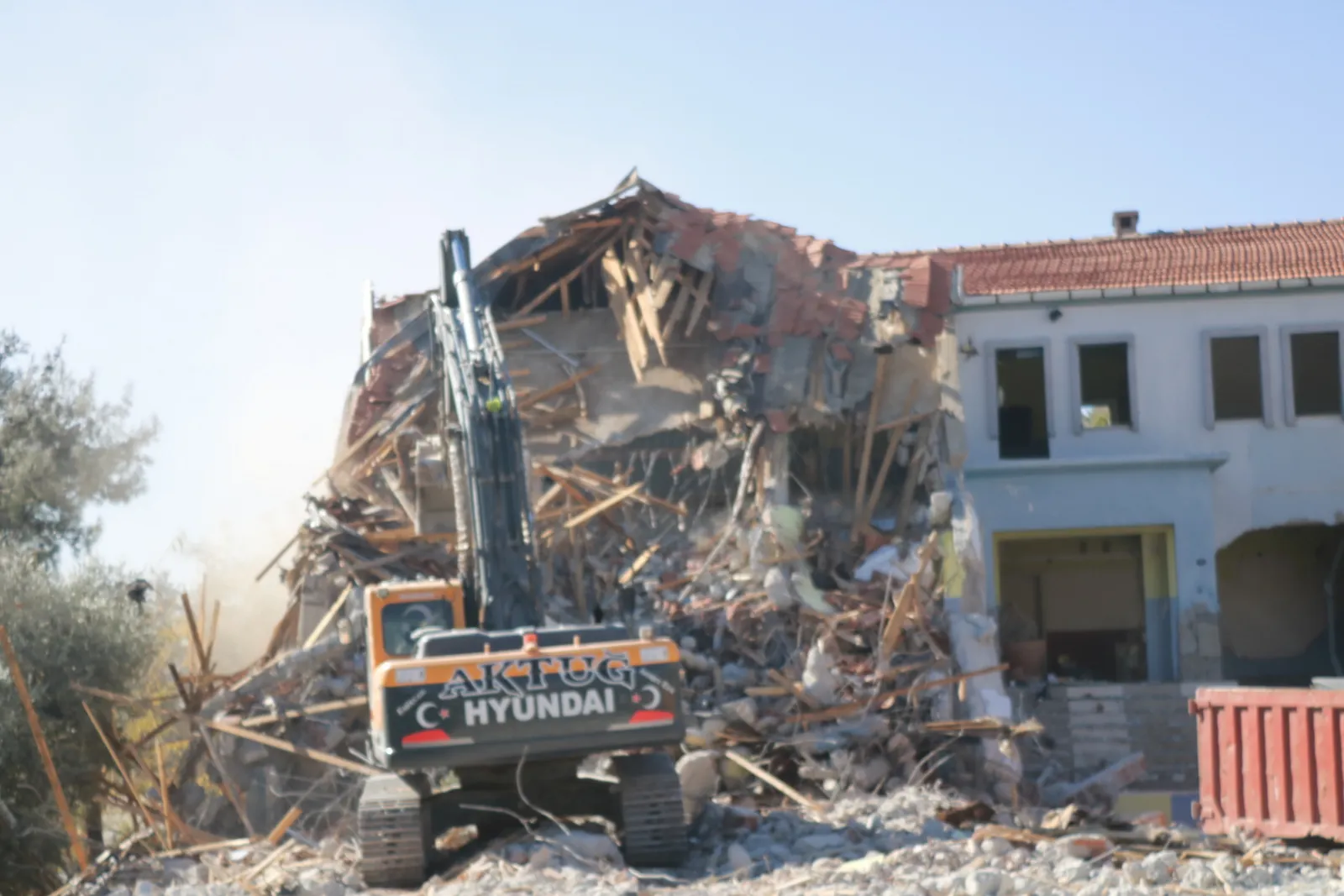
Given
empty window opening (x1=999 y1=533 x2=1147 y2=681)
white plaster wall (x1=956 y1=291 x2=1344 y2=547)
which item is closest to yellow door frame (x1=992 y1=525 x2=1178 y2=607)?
empty window opening (x1=999 y1=533 x2=1147 y2=681)

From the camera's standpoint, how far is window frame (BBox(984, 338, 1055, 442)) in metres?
27.1

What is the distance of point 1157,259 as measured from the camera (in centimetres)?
2984

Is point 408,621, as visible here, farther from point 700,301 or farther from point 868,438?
point 700,301

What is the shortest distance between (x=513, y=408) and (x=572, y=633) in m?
2.51

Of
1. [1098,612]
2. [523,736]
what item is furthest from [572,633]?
[1098,612]

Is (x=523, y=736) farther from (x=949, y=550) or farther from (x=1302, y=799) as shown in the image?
(x=949, y=550)

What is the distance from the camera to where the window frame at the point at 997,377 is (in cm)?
2714

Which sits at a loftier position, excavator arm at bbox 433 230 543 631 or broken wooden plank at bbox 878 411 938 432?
broken wooden plank at bbox 878 411 938 432

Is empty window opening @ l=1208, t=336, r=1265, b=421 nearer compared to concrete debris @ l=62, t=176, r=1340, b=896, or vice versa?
concrete debris @ l=62, t=176, r=1340, b=896

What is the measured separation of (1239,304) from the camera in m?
26.9

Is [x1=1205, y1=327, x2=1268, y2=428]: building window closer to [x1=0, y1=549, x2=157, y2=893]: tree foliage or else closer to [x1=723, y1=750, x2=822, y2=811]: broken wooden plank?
[x1=723, y1=750, x2=822, y2=811]: broken wooden plank

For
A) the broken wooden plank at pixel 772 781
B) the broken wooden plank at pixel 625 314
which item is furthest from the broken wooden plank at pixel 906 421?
the broken wooden plank at pixel 772 781

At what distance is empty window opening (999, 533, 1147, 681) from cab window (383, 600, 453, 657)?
51.7 ft

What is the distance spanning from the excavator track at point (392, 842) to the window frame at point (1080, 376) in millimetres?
17449
